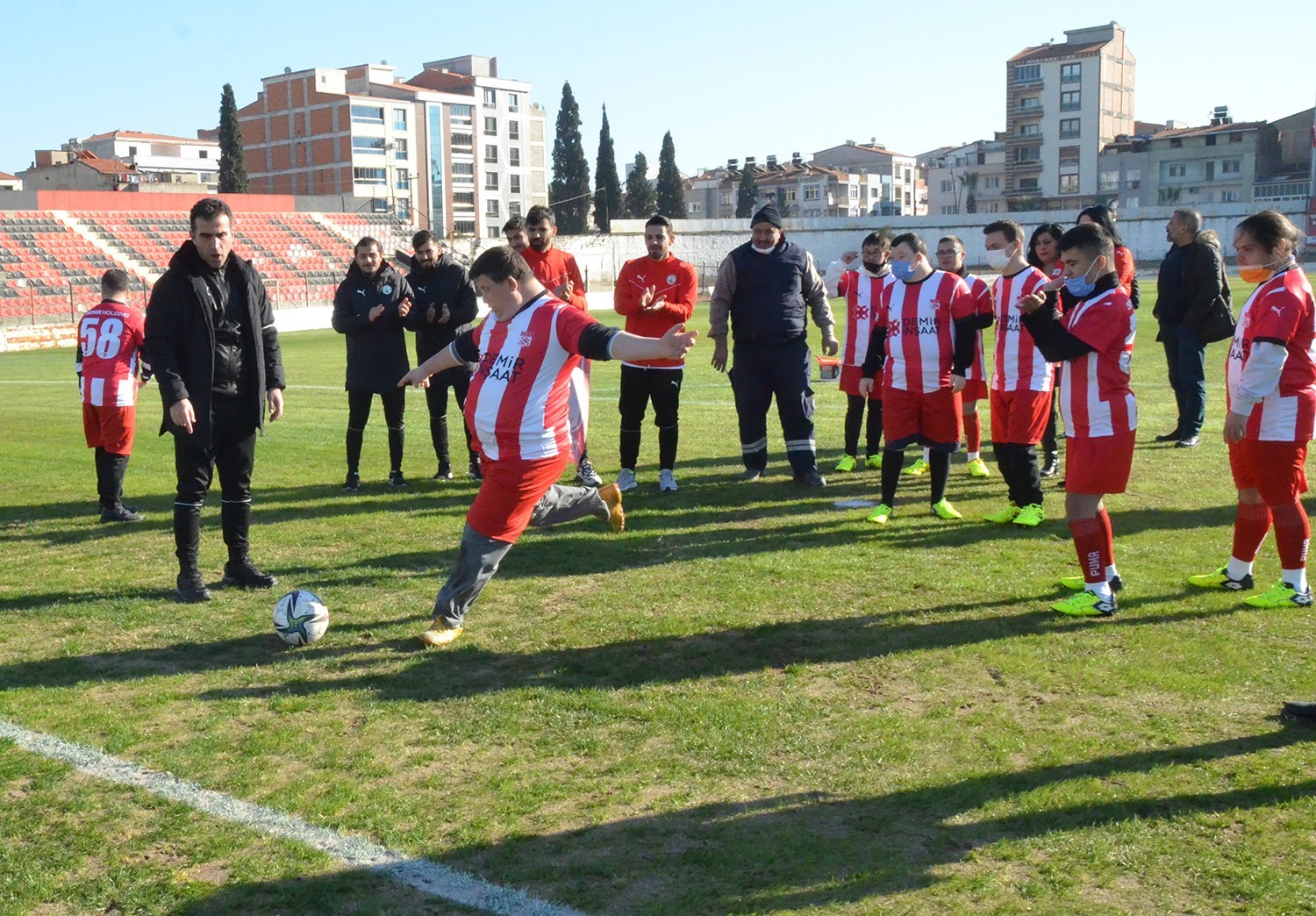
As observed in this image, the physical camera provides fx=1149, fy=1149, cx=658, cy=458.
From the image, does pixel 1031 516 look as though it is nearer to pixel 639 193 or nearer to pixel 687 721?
pixel 687 721

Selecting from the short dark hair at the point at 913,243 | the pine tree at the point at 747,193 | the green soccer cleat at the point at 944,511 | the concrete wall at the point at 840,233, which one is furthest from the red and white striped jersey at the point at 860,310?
the pine tree at the point at 747,193

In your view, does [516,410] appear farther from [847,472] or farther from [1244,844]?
[847,472]

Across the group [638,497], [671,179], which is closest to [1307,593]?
[638,497]

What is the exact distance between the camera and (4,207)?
1885 inches

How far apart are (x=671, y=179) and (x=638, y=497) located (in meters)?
90.2

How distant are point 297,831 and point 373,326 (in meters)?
6.25

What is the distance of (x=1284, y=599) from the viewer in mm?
5938

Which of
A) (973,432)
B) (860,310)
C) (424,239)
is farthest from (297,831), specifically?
(860,310)

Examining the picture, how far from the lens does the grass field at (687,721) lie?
346cm

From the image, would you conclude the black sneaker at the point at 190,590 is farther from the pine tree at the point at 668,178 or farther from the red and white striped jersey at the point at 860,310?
the pine tree at the point at 668,178

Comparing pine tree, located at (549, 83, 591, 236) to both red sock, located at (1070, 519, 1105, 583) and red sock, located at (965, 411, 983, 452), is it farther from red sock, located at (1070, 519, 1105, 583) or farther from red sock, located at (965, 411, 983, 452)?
red sock, located at (1070, 519, 1105, 583)

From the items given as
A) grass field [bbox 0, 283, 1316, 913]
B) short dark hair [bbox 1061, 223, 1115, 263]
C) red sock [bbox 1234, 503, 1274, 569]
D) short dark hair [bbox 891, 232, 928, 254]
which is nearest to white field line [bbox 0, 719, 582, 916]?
grass field [bbox 0, 283, 1316, 913]

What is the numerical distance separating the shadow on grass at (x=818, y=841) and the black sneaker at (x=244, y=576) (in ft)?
11.8

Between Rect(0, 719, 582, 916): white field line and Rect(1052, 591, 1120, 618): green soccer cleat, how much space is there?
11.7ft
